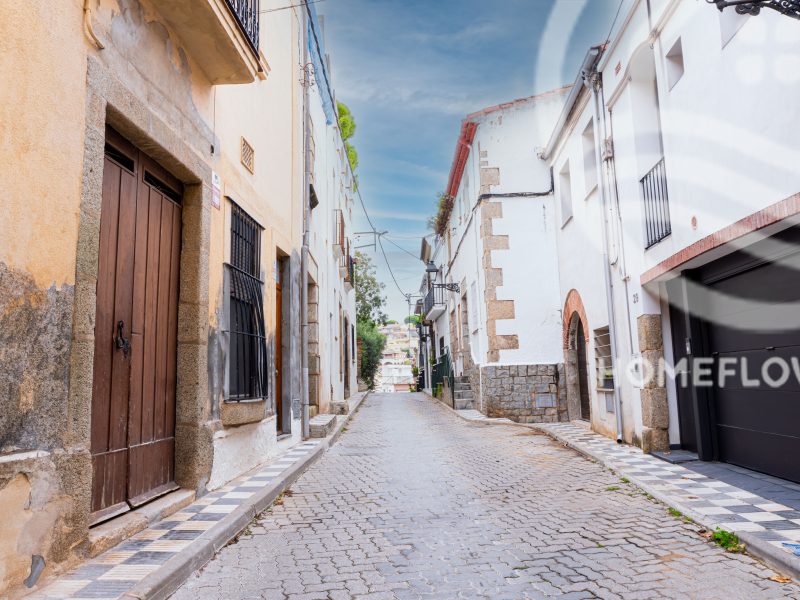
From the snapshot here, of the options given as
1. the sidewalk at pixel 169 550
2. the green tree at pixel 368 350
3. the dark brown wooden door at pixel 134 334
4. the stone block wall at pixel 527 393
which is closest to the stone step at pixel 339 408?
the stone block wall at pixel 527 393

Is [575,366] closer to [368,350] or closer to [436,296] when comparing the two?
[436,296]

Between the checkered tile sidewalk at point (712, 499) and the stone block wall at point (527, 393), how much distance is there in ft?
15.0

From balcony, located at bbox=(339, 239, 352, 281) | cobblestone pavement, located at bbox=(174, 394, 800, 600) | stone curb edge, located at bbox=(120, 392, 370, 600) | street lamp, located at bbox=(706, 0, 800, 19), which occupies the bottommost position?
cobblestone pavement, located at bbox=(174, 394, 800, 600)

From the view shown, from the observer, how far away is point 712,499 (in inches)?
197

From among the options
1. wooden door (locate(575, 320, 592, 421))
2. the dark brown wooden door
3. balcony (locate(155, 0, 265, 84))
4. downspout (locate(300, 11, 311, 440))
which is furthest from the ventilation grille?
wooden door (locate(575, 320, 592, 421))

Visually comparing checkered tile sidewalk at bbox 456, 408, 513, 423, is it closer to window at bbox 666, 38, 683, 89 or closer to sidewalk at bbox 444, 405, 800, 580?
sidewalk at bbox 444, 405, 800, 580

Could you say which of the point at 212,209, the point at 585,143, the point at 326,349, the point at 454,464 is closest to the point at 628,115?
the point at 585,143

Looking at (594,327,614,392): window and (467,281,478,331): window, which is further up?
(467,281,478,331): window

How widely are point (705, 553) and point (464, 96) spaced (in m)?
12.8

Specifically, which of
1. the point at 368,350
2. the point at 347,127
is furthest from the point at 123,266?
the point at 368,350

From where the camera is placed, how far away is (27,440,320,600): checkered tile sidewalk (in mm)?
2932

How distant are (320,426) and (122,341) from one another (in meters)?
5.78

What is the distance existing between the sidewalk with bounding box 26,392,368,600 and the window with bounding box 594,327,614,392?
18.6ft

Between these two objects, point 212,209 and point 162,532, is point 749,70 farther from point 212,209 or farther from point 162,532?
point 162,532
